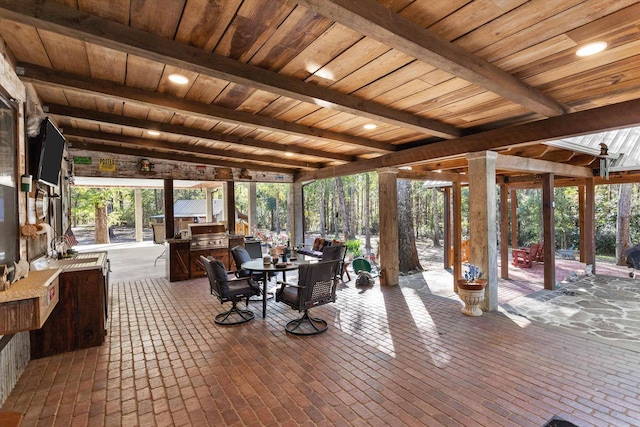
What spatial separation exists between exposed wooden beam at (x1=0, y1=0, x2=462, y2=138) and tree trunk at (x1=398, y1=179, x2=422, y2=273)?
20.2ft

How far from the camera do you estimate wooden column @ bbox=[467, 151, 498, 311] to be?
14.8 ft

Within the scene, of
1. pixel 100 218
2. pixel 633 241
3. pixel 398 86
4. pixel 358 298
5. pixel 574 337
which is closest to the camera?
pixel 398 86

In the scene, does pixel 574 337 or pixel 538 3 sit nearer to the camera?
pixel 538 3

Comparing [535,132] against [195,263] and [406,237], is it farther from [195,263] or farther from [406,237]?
[195,263]

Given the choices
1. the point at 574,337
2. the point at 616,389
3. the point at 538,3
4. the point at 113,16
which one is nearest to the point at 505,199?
the point at 574,337

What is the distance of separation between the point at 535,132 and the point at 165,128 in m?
5.05

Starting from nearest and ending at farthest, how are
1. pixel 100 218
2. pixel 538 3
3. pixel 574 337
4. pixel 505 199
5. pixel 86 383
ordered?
1. pixel 538 3
2. pixel 86 383
3. pixel 574 337
4. pixel 505 199
5. pixel 100 218

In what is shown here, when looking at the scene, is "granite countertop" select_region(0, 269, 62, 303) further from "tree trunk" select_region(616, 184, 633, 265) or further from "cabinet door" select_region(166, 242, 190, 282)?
"tree trunk" select_region(616, 184, 633, 265)

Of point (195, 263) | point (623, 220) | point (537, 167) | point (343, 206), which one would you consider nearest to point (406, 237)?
point (537, 167)

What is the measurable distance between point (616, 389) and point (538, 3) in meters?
3.12

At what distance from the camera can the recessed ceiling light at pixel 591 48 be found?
7.23 ft

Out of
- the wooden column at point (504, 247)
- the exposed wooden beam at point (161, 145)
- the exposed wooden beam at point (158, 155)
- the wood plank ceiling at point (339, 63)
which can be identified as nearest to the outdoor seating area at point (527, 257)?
the wooden column at point (504, 247)

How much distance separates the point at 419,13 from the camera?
1899mm

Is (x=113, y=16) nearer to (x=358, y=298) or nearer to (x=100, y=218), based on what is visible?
(x=358, y=298)
